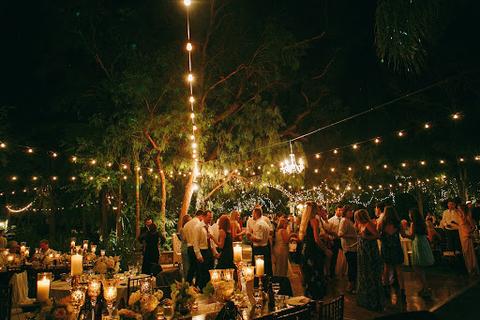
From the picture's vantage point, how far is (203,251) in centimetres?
830

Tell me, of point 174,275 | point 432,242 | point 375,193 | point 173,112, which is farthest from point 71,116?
point 375,193

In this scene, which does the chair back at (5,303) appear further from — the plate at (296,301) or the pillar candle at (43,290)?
the plate at (296,301)

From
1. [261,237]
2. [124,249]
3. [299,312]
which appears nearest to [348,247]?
[261,237]

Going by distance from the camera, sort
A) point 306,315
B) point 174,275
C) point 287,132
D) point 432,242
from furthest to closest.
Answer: point 287,132 → point 432,242 → point 174,275 → point 306,315

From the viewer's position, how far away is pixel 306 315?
8.71ft

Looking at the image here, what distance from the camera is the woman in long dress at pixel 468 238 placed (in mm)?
8750

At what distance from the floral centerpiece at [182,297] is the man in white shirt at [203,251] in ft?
15.7

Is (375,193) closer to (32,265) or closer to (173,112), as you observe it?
(173,112)

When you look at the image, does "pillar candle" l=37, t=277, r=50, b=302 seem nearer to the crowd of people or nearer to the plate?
the plate

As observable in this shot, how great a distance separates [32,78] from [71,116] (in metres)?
1.78

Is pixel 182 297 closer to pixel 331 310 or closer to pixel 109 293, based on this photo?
pixel 109 293

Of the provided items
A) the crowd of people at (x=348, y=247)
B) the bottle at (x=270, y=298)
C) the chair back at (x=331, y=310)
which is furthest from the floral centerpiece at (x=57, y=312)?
the crowd of people at (x=348, y=247)

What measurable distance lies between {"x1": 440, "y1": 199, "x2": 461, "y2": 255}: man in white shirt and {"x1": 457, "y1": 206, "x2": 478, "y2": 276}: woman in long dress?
0.13 m

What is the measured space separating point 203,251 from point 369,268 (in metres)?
3.52
